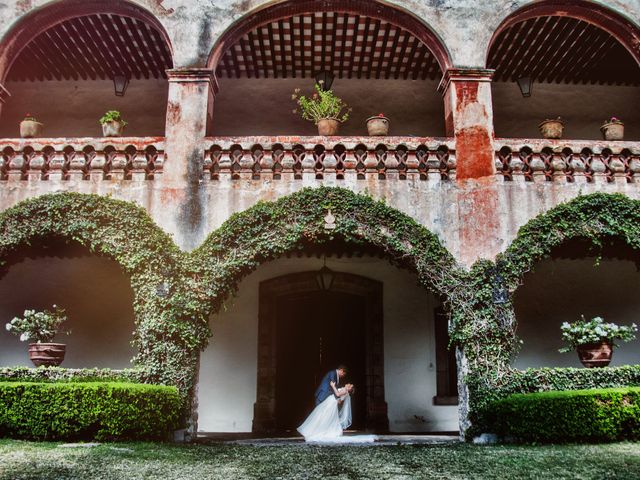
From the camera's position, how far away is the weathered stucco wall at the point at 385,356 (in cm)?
1055

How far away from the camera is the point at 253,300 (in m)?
11.0

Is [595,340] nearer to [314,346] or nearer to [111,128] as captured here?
[314,346]

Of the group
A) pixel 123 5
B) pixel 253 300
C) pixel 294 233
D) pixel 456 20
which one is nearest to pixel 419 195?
pixel 294 233

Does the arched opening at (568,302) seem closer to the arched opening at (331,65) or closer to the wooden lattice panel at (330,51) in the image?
the arched opening at (331,65)

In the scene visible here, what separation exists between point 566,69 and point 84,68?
30.4 ft

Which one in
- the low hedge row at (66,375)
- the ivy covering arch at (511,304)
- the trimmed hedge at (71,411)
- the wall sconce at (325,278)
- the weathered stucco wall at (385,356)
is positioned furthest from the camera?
the wall sconce at (325,278)

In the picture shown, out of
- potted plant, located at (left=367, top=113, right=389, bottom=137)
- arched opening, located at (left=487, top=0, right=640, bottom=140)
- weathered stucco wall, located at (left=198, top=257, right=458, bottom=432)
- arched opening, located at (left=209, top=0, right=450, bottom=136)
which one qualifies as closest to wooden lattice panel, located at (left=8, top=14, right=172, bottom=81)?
arched opening, located at (left=209, top=0, right=450, bottom=136)

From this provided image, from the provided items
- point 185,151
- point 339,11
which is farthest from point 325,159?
point 339,11

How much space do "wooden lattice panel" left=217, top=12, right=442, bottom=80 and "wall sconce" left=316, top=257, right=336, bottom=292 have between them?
3911mm

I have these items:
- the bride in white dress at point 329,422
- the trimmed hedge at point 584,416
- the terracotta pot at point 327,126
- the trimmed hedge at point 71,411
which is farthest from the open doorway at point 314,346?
the trimmed hedge at point 584,416

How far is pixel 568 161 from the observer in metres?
9.16

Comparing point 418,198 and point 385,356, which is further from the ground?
point 418,198

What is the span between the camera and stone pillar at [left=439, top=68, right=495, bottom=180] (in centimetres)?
904

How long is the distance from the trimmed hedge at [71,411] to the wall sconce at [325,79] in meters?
6.70
